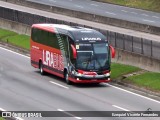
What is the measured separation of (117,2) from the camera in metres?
84.8

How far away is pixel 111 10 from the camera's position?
77.8m

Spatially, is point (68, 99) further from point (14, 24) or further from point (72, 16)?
point (72, 16)

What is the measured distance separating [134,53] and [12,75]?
26.1 feet

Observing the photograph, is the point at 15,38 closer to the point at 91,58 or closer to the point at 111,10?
the point at 91,58

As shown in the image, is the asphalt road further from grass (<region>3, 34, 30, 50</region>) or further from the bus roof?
the bus roof

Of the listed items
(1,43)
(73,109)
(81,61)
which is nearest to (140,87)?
(81,61)

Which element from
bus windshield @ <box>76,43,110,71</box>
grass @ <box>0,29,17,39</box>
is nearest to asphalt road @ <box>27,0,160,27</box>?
grass @ <box>0,29,17,39</box>

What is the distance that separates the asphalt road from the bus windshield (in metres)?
26.9

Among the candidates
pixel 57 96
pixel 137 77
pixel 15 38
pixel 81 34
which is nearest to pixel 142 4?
pixel 15 38

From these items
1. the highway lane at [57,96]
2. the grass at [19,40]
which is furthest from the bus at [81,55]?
the grass at [19,40]

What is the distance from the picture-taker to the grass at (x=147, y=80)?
39.0 meters

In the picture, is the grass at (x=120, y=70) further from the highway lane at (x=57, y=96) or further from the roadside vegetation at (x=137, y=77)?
the highway lane at (x=57, y=96)

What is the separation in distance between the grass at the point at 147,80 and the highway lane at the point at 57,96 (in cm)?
125

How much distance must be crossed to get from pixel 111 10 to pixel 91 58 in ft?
125
